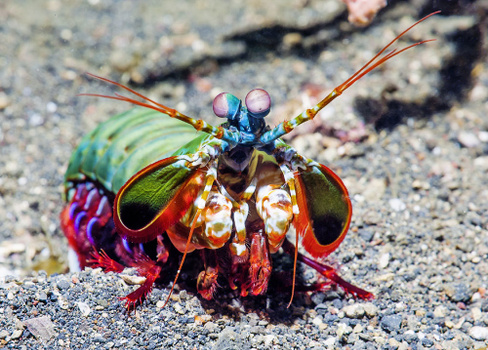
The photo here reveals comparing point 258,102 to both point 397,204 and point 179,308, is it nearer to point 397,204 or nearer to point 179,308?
point 179,308

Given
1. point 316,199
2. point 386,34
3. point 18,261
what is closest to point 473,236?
point 316,199

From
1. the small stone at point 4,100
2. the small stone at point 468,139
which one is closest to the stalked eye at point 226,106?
the small stone at point 468,139

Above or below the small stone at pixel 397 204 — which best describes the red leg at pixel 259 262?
below

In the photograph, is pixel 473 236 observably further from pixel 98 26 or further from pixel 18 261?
pixel 98 26

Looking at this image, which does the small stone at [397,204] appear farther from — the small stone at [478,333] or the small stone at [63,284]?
the small stone at [63,284]

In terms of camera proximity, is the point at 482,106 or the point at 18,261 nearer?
the point at 18,261

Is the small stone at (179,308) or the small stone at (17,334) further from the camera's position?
the small stone at (179,308)

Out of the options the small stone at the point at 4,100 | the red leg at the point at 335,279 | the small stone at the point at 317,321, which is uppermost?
the small stone at the point at 4,100
